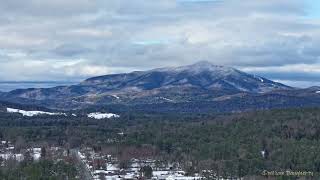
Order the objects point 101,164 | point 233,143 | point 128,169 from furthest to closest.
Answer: point 233,143 < point 101,164 < point 128,169

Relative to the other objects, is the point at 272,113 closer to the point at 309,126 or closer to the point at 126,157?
the point at 309,126

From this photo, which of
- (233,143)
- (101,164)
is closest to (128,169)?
(101,164)

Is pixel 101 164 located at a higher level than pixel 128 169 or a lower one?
higher

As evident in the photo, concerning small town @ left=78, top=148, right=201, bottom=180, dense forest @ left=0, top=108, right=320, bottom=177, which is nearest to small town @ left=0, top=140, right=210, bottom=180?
small town @ left=78, top=148, right=201, bottom=180

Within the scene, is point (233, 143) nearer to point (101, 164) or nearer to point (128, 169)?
point (128, 169)

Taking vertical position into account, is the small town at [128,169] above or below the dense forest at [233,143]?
below

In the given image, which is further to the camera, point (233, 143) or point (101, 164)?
point (233, 143)

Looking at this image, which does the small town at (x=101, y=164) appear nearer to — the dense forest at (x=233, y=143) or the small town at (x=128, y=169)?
the small town at (x=128, y=169)

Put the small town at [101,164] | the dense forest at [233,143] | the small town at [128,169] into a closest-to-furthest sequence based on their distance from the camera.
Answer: the small town at [128,169] < the small town at [101,164] < the dense forest at [233,143]

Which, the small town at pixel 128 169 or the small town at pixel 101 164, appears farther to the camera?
the small town at pixel 101 164

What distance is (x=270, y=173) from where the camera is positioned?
12500 cm

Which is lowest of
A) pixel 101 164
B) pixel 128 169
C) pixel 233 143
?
pixel 128 169

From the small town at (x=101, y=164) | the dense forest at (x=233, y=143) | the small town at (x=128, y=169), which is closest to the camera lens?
the small town at (x=128, y=169)

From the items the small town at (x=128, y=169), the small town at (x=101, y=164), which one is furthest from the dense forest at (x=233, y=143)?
the small town at (x=101, y=164)
